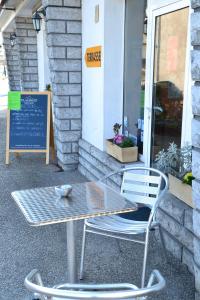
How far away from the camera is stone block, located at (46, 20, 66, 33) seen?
15.2ft

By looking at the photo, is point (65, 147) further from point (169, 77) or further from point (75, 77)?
point (169, 77)

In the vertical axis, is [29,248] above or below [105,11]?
below

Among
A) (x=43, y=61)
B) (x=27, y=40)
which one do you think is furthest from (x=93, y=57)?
(x=27, y=40)

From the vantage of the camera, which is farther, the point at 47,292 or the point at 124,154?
the point at 124,154

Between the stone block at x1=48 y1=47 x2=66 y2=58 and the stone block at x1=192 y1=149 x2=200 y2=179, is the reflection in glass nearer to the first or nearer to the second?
the stone block at x1=192 y1=149 x2=200 y2=179

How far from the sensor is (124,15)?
13.3 feet

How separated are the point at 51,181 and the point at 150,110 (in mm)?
1774

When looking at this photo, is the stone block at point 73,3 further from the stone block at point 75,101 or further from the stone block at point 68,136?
the stone block at point 68,136

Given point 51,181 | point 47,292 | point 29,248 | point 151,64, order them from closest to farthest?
point 47,292
point 29,248
point 151,64
point 51,181

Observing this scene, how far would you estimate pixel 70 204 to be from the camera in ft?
7.00

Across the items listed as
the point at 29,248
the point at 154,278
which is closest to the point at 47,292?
the point at 154,278

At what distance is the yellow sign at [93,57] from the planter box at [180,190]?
1.99 m

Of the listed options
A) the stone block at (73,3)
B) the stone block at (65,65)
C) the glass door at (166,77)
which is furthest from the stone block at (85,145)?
the stone block at (73,3)

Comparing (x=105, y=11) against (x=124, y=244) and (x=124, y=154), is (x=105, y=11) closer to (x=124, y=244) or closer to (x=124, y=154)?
(x=124, y=154)
